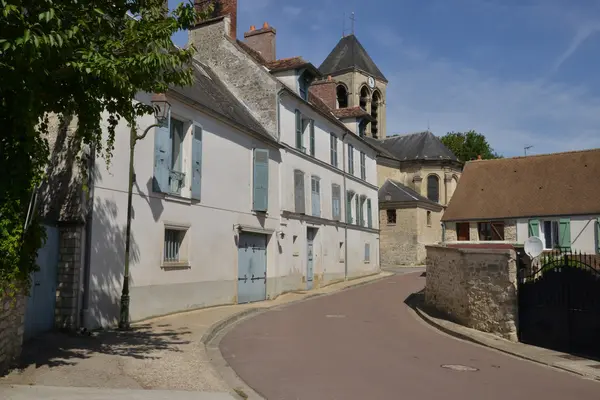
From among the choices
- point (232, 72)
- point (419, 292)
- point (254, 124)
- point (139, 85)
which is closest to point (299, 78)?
point (232, 72)

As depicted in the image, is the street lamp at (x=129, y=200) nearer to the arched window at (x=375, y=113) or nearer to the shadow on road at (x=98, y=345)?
the shadow on road at (x=98, y=345)

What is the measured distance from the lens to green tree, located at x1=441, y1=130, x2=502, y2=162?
171ft

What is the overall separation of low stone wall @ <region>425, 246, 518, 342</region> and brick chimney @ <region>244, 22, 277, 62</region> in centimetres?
1345

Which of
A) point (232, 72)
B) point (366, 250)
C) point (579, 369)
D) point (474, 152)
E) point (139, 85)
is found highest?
point (474, 152)

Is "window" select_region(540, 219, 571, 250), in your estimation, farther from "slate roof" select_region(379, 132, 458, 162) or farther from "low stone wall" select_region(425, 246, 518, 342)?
"slate roof" select_region(379, 132, 458, 162)

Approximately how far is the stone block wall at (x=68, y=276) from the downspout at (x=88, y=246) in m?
0.12

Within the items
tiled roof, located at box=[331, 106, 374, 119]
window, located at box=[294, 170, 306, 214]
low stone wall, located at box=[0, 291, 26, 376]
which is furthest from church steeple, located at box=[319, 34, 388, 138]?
low stone wall, located at box=[0, 291, 26, 376]

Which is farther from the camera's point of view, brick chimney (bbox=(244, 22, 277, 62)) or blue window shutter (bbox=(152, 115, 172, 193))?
brick chimney (bbox=(244, 22, 277, 62))

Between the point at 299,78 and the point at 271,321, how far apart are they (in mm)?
11542

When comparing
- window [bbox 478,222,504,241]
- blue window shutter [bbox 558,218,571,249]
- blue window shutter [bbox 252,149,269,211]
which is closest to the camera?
blue window shutter [bbox 252,149,269,211]

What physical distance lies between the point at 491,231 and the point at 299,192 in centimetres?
1356

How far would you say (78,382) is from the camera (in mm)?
6355

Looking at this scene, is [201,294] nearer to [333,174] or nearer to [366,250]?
[333,174]

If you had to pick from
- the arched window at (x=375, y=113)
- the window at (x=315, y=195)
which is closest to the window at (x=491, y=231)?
the window at (x=315, y=195)
